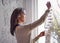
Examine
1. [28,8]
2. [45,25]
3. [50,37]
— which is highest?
[28,8]

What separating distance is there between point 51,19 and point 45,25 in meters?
0.10

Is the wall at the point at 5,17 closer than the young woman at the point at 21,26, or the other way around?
the young woman at the point at 21,26

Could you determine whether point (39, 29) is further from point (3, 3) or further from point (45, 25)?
point (3, 3)

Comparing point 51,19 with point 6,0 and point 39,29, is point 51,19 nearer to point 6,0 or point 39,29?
point 39,29

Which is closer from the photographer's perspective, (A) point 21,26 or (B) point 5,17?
(A) point 21,26

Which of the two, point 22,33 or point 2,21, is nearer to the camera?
point 22,33

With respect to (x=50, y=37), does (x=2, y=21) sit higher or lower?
higher

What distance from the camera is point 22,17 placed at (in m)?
1.28

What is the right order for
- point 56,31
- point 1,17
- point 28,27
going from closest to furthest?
point 28,27 < point 56,31 < point 1,17

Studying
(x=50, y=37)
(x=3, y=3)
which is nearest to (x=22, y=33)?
(x=50, y=37)

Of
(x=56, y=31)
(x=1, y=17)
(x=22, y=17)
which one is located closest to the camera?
(x=22, y=17)

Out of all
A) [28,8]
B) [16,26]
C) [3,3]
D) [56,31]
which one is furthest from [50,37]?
[3,3]

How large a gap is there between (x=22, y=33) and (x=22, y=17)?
0.50 ft

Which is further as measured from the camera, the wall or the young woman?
the wall
